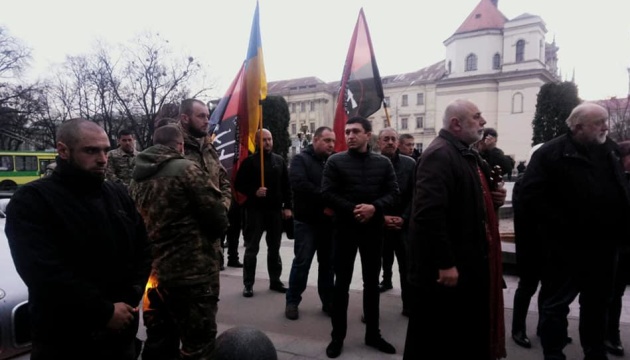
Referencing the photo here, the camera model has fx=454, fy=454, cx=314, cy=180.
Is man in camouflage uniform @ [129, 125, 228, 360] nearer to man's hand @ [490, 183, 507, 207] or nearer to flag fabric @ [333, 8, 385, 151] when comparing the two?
man's hand @ [490, 183, 507, 207]

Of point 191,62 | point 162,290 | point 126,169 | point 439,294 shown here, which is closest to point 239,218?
point 126,169

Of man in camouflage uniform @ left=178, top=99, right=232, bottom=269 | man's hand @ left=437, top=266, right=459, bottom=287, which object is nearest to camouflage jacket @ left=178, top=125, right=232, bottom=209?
man in camouflage uniform @ left=178, top=99, right=232, bottom=269

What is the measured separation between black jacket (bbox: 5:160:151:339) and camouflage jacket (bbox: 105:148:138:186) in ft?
14.3

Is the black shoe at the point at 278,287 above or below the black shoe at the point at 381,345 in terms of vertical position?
below

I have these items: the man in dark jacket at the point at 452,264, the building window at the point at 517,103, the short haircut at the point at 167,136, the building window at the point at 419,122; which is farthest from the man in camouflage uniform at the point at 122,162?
the building window at the point at 419,122

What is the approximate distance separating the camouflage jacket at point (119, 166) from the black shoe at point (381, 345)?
4.18 meters

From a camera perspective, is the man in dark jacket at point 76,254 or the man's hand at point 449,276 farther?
the man's hand at point 449,276

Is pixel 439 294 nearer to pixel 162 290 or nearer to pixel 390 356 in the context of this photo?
pixel 390 356

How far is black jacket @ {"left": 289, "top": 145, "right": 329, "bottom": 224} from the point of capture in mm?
5082

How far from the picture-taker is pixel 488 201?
3.15 meters

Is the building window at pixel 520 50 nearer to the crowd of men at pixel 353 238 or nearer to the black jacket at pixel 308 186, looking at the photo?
the crowd of men at pixel 353 238

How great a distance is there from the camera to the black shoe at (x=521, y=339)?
414 centimetres

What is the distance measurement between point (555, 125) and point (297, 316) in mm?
36010

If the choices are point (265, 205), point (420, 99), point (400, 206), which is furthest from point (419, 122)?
point (400, 206)
